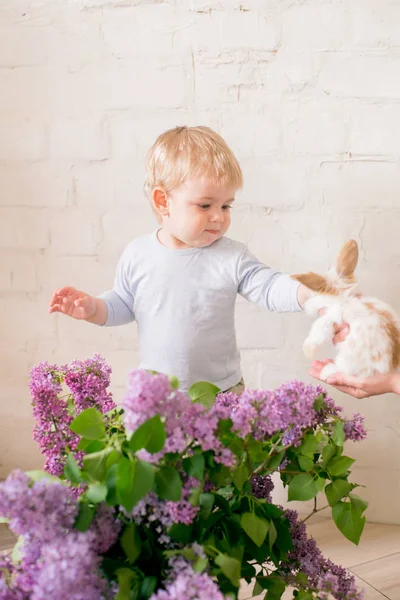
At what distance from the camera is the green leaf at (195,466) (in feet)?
1.73

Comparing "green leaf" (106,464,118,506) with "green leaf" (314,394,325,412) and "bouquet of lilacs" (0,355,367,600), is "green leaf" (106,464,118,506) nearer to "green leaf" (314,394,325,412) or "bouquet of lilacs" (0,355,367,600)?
"bouquet of lilacs" (0,355,367,600)

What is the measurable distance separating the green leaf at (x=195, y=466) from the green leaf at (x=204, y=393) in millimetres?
70

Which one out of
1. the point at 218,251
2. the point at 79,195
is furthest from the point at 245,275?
the point at 79,195

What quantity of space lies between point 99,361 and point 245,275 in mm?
495

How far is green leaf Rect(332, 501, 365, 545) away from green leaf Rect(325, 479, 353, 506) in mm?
11

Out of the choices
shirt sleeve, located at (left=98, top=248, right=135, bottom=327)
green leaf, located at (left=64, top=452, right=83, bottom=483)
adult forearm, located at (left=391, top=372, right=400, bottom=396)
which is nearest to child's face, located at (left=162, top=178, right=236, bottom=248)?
shirt sleeve, located at (left=98, top=248, right=135, bottom=327)

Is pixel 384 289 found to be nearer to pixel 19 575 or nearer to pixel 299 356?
pixel 299 356

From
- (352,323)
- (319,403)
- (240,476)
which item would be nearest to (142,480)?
(240,476)

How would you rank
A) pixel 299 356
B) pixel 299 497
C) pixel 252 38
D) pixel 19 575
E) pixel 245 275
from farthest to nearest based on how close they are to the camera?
pixel 299 356 → pixel 252 38 → pixel 245 275 → pixel 299 497 → pixel 19 575

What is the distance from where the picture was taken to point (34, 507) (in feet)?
1.58

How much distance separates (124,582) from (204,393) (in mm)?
177

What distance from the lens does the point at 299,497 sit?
642 millimetres

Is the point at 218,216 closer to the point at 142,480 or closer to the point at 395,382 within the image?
the point at 395,382

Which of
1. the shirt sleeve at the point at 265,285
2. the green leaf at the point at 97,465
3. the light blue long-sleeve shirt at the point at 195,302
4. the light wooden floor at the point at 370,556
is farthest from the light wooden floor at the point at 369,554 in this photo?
the green leaf at the point at 97,465
